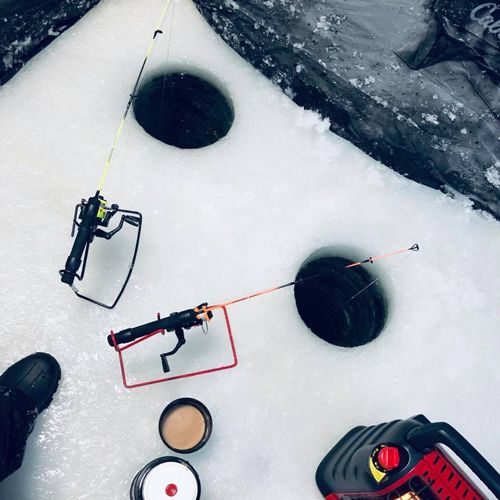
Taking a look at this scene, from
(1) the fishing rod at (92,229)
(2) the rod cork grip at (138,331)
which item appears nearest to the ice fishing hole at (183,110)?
(1) the fishing rod at (92,229)

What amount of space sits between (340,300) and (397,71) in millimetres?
1072

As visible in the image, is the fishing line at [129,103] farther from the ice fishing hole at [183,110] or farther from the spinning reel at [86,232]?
the spinning reel at [86,232]

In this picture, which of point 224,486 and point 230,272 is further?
point 230,272

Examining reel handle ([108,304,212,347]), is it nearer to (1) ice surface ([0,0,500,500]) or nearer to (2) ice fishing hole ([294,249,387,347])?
(1) ice surface ([0,0,500,500])

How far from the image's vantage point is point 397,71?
175cm

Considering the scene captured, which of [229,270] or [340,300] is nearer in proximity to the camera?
[229,270]

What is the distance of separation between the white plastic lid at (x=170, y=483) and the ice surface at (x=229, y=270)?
0.14m

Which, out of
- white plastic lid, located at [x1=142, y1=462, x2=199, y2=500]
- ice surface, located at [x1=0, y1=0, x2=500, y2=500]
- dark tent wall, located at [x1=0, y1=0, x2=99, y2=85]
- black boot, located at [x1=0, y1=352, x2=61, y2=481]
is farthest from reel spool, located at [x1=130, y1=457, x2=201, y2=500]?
dark tent wall, located at [x1=0, y1=0, x2=99, y2=85]

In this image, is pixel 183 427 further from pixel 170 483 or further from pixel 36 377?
pixel 36 377

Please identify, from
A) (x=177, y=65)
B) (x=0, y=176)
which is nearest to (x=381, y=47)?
(x=177, y=65)

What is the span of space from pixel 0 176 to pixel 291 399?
1.33 metres

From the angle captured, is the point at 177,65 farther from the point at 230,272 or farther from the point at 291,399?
the point at 291,399

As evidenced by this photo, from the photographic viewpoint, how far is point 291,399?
164cm

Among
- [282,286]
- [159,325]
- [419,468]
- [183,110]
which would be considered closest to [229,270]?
[282,286]
